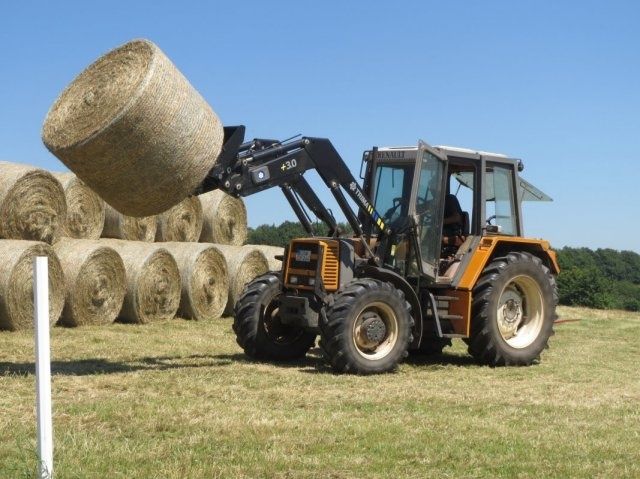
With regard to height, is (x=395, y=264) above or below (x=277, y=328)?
above

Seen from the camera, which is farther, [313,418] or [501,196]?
[501,196]

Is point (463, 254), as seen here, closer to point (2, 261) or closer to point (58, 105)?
point (58, 105)

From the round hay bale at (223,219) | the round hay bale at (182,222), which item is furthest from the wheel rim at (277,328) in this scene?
the round hay bale at (223,219)

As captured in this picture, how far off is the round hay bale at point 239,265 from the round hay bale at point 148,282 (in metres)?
1.41

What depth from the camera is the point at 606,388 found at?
330 inches

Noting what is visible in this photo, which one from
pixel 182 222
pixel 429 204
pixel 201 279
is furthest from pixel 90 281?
pixel 429 204

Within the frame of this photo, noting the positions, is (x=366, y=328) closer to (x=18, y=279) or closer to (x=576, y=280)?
(x=18, y=279)

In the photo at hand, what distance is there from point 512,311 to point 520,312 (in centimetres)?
12

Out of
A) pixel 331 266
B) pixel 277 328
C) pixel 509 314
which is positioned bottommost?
pixel 277 328

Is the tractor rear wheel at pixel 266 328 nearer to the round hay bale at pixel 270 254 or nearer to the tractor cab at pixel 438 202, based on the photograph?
the tractor cab at pixel 438 202

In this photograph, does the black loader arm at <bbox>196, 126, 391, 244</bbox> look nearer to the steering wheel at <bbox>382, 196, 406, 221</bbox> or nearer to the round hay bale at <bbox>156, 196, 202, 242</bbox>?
the steering wheel at <bbox>382, 196, 406, 221</bbox>

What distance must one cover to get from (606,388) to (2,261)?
7345mm

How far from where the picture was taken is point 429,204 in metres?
9.79

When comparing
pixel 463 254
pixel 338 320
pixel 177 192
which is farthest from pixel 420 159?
pixel 177 192
